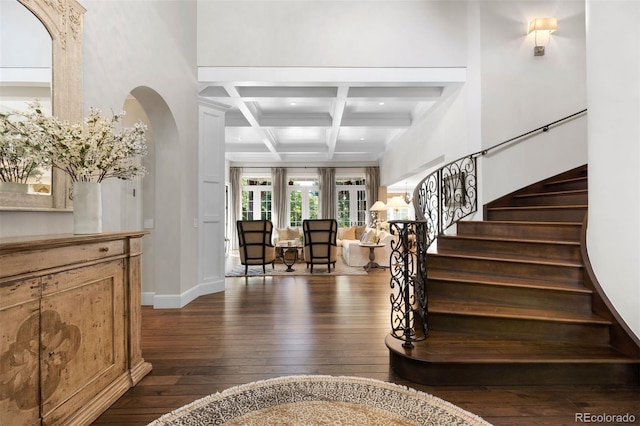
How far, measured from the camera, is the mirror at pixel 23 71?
1646 mm

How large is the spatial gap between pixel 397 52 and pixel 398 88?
818 mm

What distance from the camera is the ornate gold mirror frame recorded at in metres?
1.91

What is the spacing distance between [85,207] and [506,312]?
3.22m

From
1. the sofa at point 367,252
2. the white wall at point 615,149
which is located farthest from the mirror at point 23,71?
the sofa at point 367,252

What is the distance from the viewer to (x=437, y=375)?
6.77ft

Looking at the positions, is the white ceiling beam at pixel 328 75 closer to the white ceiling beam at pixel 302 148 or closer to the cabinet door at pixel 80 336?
the cabinet door at pixel 80 336

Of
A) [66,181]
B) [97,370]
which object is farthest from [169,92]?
[97,370]

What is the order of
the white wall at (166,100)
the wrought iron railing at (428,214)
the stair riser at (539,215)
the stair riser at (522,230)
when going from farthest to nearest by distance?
the stair riser at (539,215) < the stair riser at (522,230) < the white wall at (166,100) < the wrought iron railing at (428,214)

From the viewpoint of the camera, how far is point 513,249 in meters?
3.13

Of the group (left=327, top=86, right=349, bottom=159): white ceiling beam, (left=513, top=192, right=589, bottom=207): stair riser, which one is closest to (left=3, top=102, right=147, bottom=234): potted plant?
(left=327, top=86, right=349, bottom=159): white ceiling beam

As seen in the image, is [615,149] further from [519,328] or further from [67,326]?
[67,326]

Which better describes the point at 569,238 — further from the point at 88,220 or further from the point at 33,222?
the point at 33,222

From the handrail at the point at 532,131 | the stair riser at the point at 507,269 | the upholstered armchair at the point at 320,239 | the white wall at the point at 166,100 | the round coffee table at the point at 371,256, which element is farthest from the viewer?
the round coffee table at the point at 371,256

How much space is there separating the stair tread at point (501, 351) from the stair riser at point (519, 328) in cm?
5
